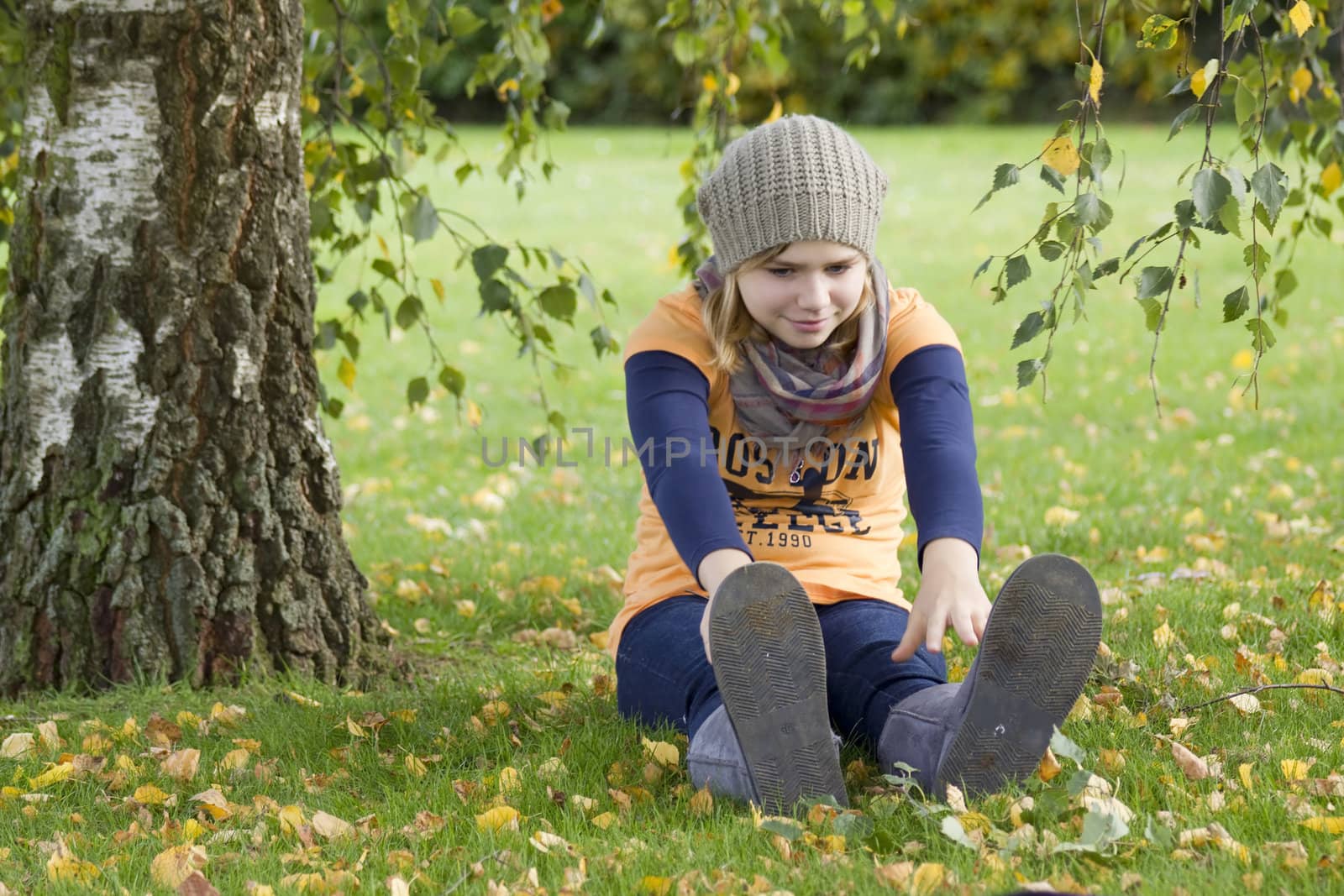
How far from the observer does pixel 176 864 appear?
6.23 ft

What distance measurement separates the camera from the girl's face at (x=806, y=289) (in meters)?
2.26

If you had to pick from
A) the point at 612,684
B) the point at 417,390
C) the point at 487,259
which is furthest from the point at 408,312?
the point at 612,684

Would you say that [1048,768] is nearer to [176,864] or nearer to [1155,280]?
[1155,280]

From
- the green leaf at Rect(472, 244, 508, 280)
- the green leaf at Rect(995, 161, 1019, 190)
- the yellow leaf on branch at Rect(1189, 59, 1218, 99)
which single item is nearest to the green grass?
the green leaf at Rect(472, 244, 508, 280)

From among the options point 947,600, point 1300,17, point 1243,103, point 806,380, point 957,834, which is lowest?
point 957,834

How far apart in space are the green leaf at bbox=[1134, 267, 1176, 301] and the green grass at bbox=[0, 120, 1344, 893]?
704 mm

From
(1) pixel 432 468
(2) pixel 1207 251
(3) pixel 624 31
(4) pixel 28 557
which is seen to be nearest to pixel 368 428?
(1) pixel 432 468

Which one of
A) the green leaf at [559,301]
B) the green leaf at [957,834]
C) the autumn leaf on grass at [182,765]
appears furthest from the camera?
the green leaf at [559,301]

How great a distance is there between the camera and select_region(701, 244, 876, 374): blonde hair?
7.64 ft

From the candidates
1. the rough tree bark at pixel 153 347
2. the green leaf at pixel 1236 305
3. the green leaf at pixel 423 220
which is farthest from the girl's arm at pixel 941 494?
the rough tree bark at pixel 153 347

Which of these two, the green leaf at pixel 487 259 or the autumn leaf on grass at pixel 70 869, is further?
the green leaf at pixel 487 259

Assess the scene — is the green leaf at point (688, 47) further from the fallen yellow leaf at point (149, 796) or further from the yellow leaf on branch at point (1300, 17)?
the fallen yellow leaf at point (149, 796)

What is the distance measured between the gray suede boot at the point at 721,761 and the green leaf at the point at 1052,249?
77 cm

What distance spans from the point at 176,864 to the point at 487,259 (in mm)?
1549
